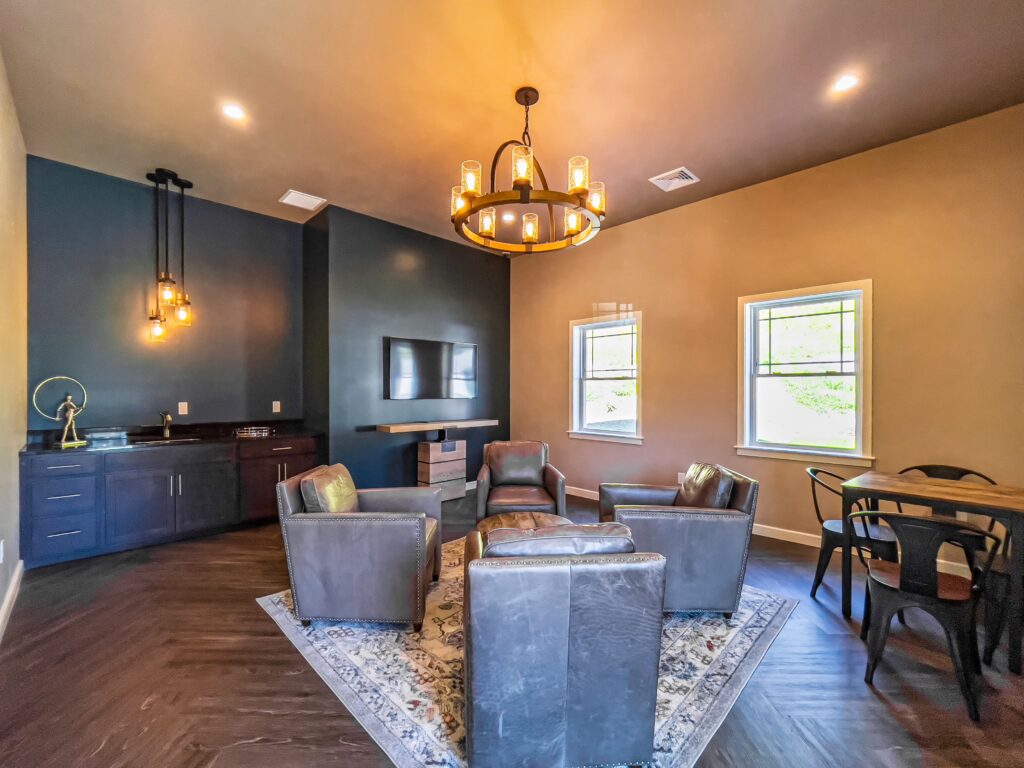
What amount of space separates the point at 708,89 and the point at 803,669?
3277mm

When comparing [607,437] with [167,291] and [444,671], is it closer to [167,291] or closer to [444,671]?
[444,671]

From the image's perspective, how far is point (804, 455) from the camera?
3.86 m

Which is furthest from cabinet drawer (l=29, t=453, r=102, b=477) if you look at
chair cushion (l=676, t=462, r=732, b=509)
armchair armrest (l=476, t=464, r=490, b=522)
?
chair cushion (l=676, t=462, r=732, b=509)

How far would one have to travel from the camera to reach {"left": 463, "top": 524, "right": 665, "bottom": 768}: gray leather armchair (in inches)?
56.5

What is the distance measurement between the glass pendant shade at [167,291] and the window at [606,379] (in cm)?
411

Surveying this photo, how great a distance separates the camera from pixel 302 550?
8.00 ft

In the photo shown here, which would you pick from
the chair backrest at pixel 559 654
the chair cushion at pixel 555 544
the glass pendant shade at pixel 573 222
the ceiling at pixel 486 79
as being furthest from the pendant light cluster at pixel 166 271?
the chair backrest at pixel 559 654

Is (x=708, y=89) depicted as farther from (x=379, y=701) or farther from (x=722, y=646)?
(x=379, y=701)

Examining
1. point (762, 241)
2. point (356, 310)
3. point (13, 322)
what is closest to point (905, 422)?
point (762, 241)

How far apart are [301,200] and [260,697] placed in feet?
13.7

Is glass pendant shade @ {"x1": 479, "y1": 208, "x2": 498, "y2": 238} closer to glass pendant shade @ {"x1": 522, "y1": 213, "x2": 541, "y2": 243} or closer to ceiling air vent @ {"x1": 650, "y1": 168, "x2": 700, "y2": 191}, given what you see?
glass pendant shade @ {"x1": 522, "y1": 213, "x2": 541, "y2": 243}

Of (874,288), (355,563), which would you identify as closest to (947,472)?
(874,288)

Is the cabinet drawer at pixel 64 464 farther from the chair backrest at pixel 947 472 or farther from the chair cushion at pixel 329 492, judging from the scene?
the chair backrest at pixel 947 472

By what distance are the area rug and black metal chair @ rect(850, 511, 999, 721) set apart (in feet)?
2.02
